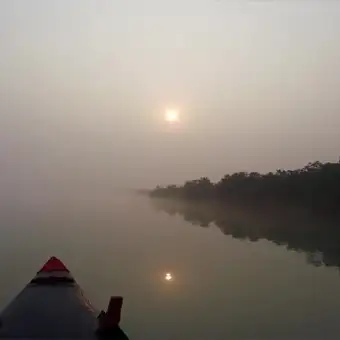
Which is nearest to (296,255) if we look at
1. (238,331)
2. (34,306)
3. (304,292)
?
(304,292)

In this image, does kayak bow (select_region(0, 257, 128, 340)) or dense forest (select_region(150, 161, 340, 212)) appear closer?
kayak bow (select_region(0, 257, 128, 340))

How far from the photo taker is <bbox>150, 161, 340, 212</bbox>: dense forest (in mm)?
16500

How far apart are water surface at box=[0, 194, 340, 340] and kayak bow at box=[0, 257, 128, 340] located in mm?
636

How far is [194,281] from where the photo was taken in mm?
5988

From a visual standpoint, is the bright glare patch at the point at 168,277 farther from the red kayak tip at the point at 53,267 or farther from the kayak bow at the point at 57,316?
the kayak bow at the point at 57,316

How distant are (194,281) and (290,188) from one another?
1461cm

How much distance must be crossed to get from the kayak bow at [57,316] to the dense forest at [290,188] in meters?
13.6

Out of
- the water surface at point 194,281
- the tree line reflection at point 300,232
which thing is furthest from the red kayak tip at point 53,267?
the tree line reflection at point 300,232

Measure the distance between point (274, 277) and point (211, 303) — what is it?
1.80m

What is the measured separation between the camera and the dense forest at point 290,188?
1650 cm

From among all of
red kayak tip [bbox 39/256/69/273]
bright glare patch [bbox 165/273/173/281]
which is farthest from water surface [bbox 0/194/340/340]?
red kayak tip [bbox 39/256/69/273]

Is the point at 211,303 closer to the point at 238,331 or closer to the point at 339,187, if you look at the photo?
the point at 238,331

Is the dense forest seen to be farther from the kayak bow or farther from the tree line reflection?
the kayak bow

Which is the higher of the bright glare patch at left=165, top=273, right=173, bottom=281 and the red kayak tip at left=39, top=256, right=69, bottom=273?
the red kayak tip at left=39, top=256, right=69, bottom=273
